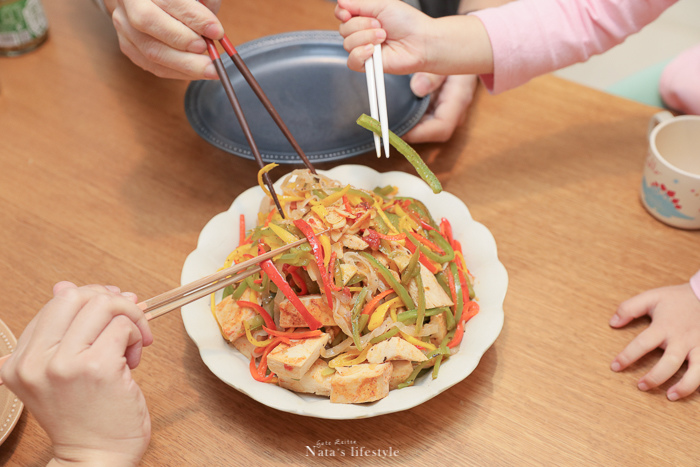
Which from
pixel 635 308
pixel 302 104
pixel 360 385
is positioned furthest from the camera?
pixel 302 104

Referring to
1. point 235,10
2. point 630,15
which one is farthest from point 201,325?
point 235,10

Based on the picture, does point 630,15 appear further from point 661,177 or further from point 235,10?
point 235,10

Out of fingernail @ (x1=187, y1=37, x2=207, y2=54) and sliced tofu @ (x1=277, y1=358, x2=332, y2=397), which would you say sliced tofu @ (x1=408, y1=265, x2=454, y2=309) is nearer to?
sliced tofu @ (x1=277, y1=358, x2=332, y2=397)

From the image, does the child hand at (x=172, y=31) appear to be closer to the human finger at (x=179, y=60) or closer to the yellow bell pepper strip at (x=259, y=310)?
the human finger at (x=179, y=60)

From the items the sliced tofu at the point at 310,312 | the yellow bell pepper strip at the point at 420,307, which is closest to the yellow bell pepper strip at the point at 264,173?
the sliced tofu at the point at 310,312

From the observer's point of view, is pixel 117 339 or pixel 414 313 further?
pixel 414 313

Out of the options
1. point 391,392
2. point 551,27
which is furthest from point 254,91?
point 551,27

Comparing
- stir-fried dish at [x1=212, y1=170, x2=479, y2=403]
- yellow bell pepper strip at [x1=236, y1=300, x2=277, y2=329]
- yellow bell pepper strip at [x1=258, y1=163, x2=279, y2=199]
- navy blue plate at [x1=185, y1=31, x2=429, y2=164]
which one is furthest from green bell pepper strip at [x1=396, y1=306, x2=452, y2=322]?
navy blue plate at [x1=185, y1=31, x2=429, y2=164]

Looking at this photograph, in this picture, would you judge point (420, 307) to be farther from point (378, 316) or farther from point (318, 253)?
point (318, 253)
